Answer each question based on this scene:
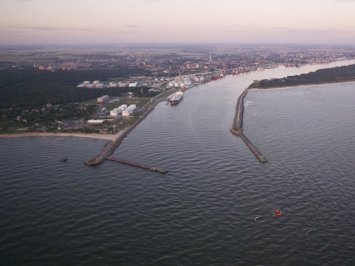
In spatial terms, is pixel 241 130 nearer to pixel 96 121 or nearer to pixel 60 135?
pixel 96 121

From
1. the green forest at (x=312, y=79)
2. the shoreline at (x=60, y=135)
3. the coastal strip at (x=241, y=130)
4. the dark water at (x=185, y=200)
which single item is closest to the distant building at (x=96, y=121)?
the shoreline at (x=60, y=135)

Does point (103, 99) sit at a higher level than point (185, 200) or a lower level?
higher

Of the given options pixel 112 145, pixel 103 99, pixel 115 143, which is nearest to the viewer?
pixel 112 145

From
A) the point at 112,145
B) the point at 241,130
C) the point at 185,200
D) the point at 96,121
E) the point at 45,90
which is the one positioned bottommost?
the point at 185,200

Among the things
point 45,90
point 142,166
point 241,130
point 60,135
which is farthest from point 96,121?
point 45,90

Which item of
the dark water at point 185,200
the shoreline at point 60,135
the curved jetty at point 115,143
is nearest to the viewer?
the dark water at point 185,200

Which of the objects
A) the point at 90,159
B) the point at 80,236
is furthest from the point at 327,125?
the point at 80,236

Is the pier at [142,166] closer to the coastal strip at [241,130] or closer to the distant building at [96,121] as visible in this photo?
the coastal strip at [241,130]

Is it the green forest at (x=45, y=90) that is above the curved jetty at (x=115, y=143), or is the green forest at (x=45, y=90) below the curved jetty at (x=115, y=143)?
above

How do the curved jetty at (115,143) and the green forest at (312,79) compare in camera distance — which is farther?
the green forest at (312,79)

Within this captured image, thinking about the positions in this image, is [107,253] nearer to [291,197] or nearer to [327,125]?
[291,197]
